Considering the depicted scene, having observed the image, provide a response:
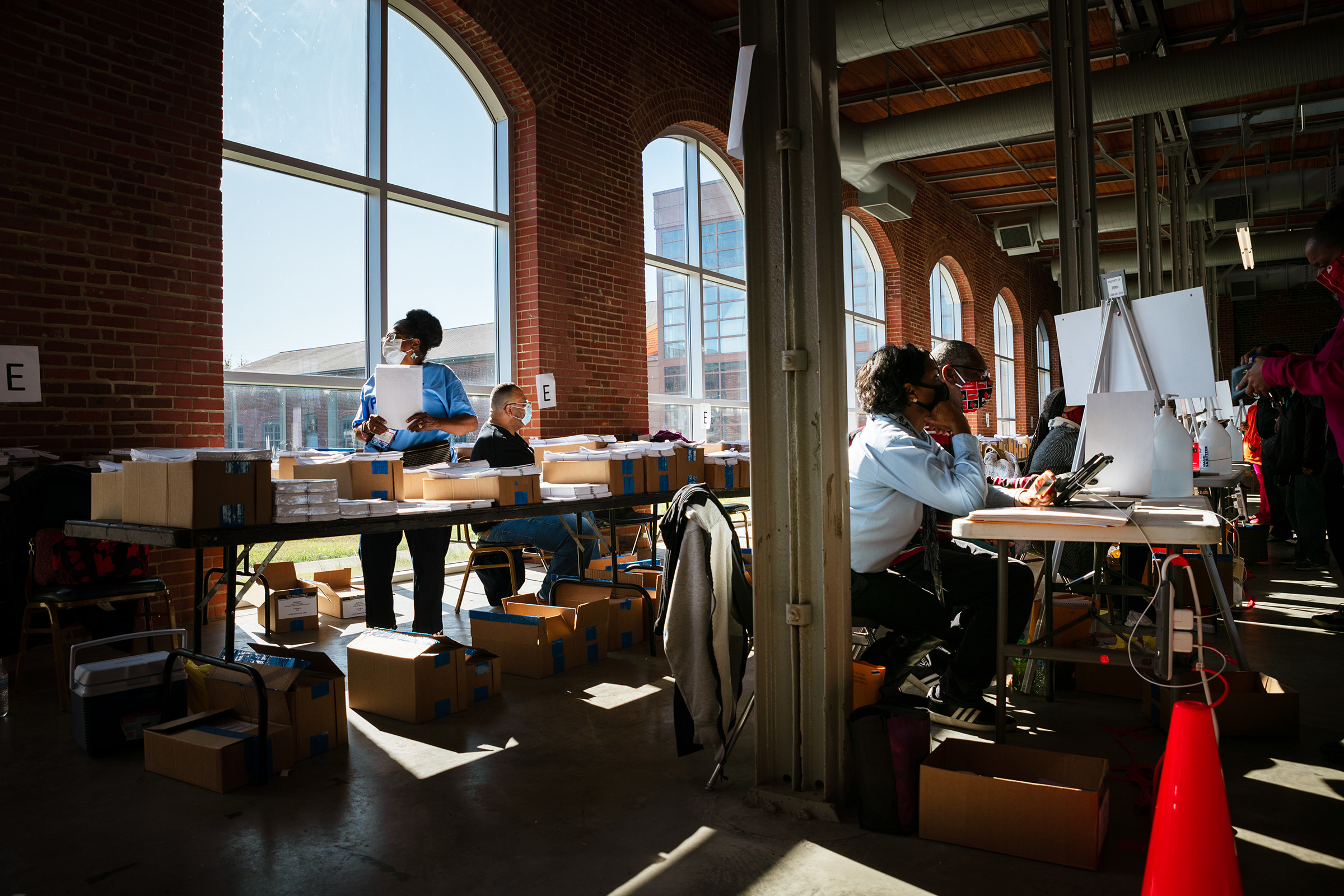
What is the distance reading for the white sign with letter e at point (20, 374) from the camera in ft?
11.3

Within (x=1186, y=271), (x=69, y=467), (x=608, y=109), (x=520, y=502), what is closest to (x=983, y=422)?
(x=1186, y=271)

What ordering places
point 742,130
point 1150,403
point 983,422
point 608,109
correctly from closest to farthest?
point 742,130
point 1150,403
point 608,109
point 983,422

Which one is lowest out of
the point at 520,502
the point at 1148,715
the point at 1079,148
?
the point at 1148,715

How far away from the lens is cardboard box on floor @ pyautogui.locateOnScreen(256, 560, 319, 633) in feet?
14.2

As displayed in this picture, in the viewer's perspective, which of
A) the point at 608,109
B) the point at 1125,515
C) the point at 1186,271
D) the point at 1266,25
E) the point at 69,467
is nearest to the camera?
the point at 1125,515

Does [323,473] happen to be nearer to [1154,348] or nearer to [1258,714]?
[1154,348]

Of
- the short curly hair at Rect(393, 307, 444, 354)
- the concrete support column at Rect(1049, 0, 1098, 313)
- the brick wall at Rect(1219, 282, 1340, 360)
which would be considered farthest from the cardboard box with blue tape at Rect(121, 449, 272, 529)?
the brick wall at Rect(1219, 282, 1340, 360)

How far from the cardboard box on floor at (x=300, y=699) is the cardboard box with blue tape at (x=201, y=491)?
472 mm

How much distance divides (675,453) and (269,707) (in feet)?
7.22

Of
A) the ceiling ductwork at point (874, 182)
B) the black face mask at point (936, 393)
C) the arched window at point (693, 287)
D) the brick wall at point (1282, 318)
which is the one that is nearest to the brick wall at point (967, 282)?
the ceiling ductwork at point (874, 182)

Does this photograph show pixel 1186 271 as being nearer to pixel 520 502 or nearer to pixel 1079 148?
pixel 1079 148

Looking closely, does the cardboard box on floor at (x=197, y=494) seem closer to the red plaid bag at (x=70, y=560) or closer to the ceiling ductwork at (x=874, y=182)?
the red plaid bag at (x=70, y=560)

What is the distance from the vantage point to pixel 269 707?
100 inches

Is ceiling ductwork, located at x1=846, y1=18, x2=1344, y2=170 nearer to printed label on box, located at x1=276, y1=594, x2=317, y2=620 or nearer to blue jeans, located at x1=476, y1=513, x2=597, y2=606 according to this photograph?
blue jeans, located at x1=476, y1=513, x2=597, y2=606
